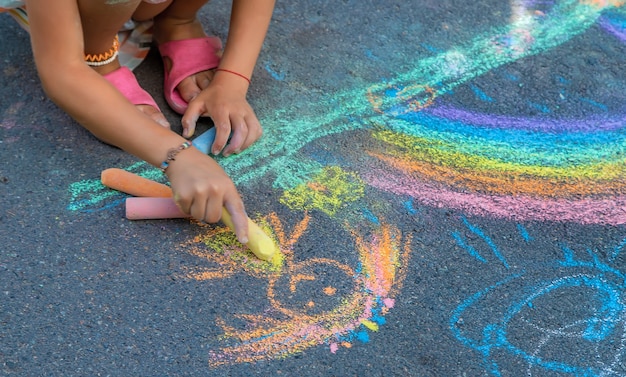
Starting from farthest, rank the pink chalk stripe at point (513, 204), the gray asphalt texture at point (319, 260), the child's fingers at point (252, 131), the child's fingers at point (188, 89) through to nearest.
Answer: the child's fingers at point (188, 89) → the child's fingers at point (252, 131) → the pink chalk stripe at point (513, 204) → the gray asphalt texture at point (319, 260)

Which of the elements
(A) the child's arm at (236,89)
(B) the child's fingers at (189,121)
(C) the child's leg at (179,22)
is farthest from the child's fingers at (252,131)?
(C) the child's leg at (179,22)

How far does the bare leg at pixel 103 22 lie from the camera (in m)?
1.85

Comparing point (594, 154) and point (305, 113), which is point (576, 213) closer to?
point (594, 154)

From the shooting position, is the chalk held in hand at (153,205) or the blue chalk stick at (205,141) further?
the blue chalk stick at (205,141)

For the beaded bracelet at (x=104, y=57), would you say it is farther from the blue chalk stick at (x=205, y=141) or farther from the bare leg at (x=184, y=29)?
the blue chalk stick at (x=205, y=141)

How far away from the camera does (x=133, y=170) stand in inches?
78.8

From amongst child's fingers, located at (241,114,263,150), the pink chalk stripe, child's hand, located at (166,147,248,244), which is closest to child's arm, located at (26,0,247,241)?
child's hand, located at (166,147,248,244)

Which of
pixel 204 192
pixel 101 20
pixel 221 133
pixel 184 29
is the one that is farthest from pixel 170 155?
pixel 184 29

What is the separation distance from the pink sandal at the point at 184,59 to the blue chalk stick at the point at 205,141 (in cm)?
15

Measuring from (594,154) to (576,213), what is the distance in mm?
268

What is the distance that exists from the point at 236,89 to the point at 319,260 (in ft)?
1.91

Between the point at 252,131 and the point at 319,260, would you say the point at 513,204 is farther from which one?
the point at 252,131

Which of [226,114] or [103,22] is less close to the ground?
[103,22]

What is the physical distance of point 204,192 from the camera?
170 centimetres
